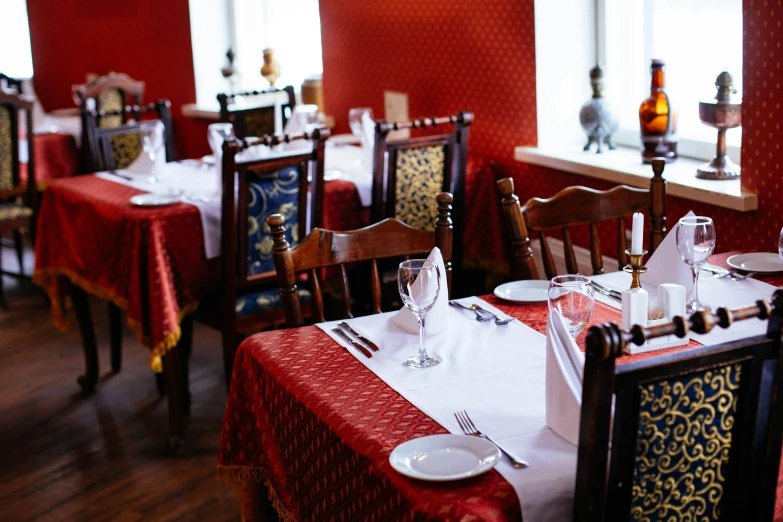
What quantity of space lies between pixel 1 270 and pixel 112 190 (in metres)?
2.14

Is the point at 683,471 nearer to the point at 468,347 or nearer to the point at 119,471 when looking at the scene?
the point at 468,347

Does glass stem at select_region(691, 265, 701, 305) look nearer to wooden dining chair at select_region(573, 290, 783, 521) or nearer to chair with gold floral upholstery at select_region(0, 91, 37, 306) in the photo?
wooden dining chair at select_region(573, 290, 783, 521)

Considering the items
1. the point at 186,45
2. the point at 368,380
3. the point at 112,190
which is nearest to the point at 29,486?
the point at 112,190

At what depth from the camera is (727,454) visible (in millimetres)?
1131

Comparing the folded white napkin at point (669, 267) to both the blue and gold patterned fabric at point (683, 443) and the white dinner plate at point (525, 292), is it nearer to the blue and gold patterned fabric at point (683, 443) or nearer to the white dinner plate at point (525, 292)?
the white dinner plate at point (525, 292)

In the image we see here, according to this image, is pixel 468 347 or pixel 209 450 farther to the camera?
pixel 209 450

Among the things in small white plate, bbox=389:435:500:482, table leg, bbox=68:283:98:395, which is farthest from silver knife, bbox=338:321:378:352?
table leg, bbox=68:283:98:395

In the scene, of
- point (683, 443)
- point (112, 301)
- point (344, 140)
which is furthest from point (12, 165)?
point (683, 443)

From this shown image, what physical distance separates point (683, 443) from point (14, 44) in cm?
687

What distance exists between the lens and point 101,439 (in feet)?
10.1

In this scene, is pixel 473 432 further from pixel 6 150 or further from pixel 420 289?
pixel 6 150

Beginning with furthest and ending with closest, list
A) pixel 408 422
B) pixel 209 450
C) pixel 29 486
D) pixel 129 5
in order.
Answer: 1. pixel 129 5
2. pixel 209 450
3. pixel 29 486
4. pixel 408 422

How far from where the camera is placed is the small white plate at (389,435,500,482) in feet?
3.81

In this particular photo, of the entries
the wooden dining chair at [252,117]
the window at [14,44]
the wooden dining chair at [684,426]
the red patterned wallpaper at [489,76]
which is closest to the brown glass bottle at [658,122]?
the red patterned wallpaper at [489,76]
